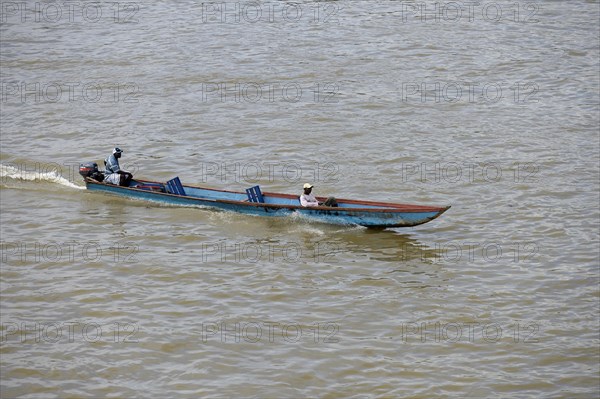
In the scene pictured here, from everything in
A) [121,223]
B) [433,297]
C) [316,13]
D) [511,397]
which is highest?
[316,13]

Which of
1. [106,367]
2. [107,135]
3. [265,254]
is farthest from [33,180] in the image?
[106,367]

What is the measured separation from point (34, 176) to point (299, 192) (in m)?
6.95

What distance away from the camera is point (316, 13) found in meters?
35.3

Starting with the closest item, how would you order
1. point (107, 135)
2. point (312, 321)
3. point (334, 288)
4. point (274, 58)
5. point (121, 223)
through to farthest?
point (312, 321) < point (334, 288) < point (121, 223) < point (107, 135) < point (274, 58)

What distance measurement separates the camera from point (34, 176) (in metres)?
22.8

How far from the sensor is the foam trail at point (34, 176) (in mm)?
22484

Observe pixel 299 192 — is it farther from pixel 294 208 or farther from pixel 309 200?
pixel 294 208

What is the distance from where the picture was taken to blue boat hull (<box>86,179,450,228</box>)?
1839cm

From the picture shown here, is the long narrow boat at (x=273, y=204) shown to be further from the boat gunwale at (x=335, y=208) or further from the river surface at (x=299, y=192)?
the river surface at (x=299, y=192)

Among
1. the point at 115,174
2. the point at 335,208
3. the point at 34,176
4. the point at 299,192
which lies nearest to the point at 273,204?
the point at 335,208

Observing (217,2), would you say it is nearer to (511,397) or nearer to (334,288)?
(334,288)

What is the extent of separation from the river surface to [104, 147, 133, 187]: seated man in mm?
552

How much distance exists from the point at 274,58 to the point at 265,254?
13.5 m

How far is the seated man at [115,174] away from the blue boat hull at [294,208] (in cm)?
21
